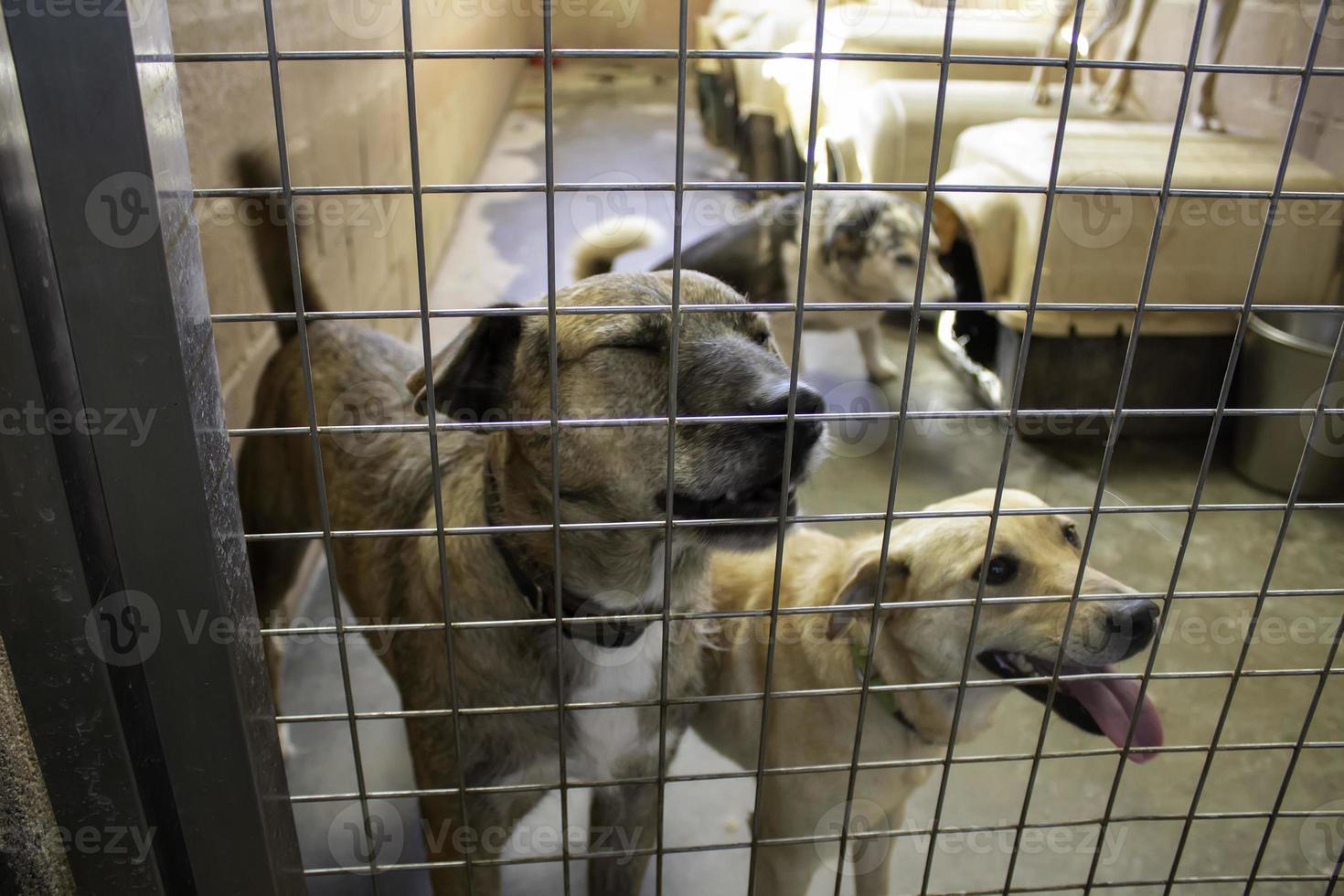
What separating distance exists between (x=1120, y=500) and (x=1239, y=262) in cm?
109

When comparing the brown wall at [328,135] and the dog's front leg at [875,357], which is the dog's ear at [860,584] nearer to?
the brown wall at [328,135]

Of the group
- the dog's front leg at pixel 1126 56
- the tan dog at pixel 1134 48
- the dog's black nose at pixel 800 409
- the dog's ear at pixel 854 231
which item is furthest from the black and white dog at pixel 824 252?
the dog's black nose at pixel 800 409

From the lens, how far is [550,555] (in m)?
1.56

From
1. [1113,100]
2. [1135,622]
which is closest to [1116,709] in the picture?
[1135,622]

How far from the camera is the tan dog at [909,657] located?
168cm

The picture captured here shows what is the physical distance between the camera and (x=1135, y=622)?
1.57 meters

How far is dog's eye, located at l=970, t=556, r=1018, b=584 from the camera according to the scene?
1711 mm

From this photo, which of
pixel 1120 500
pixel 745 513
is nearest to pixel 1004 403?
pixel 1120 500

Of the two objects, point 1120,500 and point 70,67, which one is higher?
point 70,67

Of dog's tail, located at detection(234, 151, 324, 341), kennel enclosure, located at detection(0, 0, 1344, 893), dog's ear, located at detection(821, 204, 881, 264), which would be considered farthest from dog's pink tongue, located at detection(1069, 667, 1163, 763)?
dog's ear, located at detection(821, 204, 881, 264)

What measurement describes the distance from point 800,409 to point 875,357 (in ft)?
11.6

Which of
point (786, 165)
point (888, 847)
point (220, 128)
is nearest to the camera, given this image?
point (888, 847)

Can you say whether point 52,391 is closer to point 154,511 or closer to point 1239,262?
point 154,511

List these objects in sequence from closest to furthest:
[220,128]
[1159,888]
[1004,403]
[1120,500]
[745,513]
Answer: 1. [745,513]
2. [1159,888]
3. [220,128]
4. [1120,500]
5. [1004,403]
